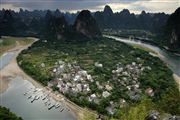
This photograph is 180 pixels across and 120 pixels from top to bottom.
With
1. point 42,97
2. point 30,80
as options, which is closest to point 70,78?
point 30,80

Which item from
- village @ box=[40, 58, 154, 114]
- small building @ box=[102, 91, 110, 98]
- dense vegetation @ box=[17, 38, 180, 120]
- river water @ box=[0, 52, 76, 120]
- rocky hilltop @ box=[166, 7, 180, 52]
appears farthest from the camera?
rocky hilltop @ box=[166, 7, 180, 52]

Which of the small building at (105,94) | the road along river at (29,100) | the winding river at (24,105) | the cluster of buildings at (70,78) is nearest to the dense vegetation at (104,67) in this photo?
the small building at (105,94)

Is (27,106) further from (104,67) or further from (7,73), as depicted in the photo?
(104,67)

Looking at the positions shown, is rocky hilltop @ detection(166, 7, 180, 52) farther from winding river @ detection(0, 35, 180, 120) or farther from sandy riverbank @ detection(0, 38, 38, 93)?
sandy riverbank @ detection(0, 38, 38, 93)

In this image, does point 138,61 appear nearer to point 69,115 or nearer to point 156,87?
point 156,87

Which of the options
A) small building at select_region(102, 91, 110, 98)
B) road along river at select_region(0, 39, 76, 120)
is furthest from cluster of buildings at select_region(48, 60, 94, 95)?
small building at select_region(102, 91, 110, 98)

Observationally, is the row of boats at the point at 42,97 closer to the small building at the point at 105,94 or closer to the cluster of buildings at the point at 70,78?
the cluster of buildings at the point at 70,78
